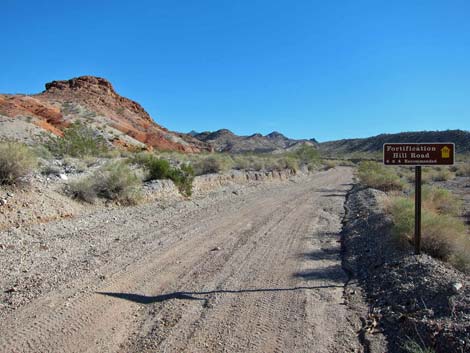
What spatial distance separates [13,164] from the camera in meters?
12.0

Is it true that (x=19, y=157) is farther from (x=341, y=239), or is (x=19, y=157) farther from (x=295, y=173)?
(x=295, y=173)

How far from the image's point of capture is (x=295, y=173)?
45281 millimetres

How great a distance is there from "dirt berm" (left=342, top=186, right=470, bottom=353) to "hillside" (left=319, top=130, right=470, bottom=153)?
356ft

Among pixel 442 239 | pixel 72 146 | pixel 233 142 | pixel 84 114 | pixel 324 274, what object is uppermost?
pixel 233 142

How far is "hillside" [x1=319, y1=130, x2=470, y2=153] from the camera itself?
10756cm

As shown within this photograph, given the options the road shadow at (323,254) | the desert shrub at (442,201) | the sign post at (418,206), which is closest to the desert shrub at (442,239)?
the sign post at (418,206)

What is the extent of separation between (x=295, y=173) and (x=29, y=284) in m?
39.8

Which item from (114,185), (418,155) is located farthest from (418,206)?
(114,185)

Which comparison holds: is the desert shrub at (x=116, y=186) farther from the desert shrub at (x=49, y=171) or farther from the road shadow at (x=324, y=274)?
the road shadow at (x=324, y=274)

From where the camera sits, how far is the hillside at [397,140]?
107562 mm

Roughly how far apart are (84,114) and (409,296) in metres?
72.1

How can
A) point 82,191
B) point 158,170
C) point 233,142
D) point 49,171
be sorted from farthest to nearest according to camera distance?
point 233,142, point 158,170, point 49,171, point 82,191

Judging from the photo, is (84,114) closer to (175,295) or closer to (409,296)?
(175,295)

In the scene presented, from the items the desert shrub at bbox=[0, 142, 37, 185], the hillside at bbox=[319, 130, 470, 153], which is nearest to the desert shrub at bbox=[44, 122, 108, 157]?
the desert shrub at bbox=[0, 142, 37, 185]
